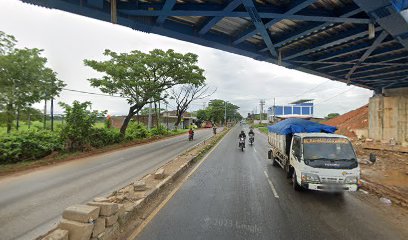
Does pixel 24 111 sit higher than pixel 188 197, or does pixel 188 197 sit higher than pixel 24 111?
pixel 24 111

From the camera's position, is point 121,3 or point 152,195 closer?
point 121,3

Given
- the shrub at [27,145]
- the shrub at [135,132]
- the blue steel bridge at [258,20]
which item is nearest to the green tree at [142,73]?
the shrub at [135,132]

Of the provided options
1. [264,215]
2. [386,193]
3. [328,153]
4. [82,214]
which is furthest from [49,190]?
[386,193]

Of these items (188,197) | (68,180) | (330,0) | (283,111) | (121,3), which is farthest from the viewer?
(283,111)

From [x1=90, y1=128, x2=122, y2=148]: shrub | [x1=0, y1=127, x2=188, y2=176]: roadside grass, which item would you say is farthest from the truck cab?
[x1=90, y1=128, x2=122, y2=148]: shrub

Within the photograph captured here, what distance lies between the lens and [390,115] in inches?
1018

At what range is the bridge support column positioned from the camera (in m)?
24.7

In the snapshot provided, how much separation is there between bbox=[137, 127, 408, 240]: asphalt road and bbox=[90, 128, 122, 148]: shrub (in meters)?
14.1

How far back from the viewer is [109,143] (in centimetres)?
2339

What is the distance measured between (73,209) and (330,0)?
8.00 metres

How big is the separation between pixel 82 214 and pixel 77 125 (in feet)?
52.5

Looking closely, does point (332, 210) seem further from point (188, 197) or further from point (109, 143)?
point (109, 143)

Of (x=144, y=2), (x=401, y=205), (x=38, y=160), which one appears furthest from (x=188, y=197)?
(x=38, y=160)

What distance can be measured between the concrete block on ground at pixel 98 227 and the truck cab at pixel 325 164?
556cm
